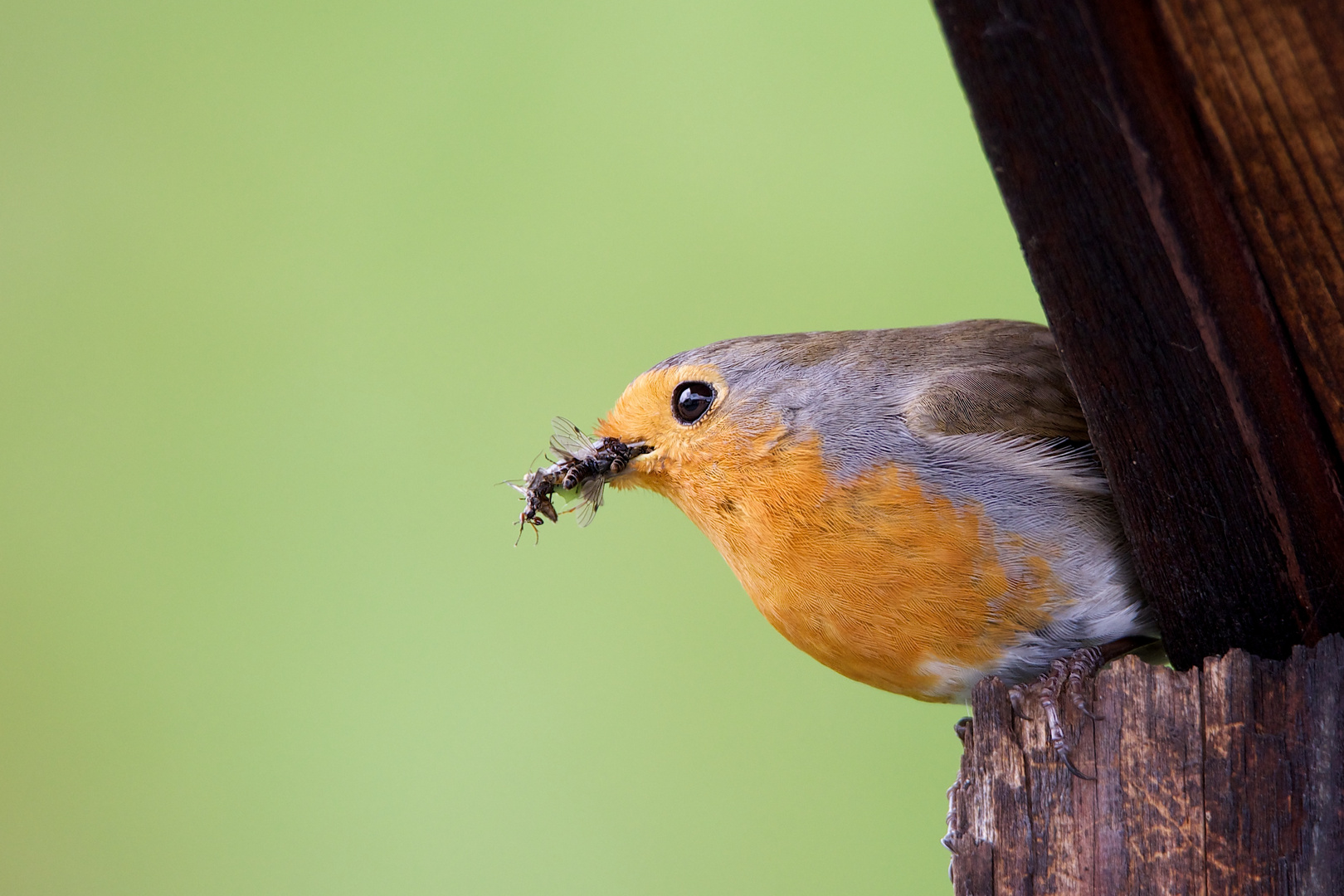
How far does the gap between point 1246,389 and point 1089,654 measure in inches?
27.1

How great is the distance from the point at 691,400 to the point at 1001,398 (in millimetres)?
701

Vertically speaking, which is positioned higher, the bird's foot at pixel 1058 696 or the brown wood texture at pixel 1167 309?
the brown wood texture at pixel 1167 309

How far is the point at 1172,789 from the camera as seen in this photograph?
1.70m

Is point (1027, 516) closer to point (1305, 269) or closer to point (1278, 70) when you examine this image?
point (1305, 269)

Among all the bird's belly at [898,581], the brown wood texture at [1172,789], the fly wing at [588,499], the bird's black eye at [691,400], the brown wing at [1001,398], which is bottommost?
the brown wood texture at [1172,789]

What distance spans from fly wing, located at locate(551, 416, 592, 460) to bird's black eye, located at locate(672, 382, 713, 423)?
249mm

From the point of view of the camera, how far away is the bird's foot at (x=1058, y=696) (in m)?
1.79

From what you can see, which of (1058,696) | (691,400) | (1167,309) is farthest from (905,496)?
(1167,309)

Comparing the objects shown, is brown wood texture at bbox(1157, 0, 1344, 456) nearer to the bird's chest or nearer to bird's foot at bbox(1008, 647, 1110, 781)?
bird's foot at bbox(1008, 647, 1110, 781)

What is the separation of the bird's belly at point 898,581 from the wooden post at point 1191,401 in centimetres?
24

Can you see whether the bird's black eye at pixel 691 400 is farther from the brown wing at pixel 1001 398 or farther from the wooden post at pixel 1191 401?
the wooden post at pixel 1191 401

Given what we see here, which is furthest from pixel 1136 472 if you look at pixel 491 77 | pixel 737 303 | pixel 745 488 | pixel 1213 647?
pixel 491 77

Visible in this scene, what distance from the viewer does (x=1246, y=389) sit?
1512 mm

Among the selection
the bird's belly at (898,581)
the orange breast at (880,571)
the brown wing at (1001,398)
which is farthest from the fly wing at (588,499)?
the brown wing at (1001,398)
